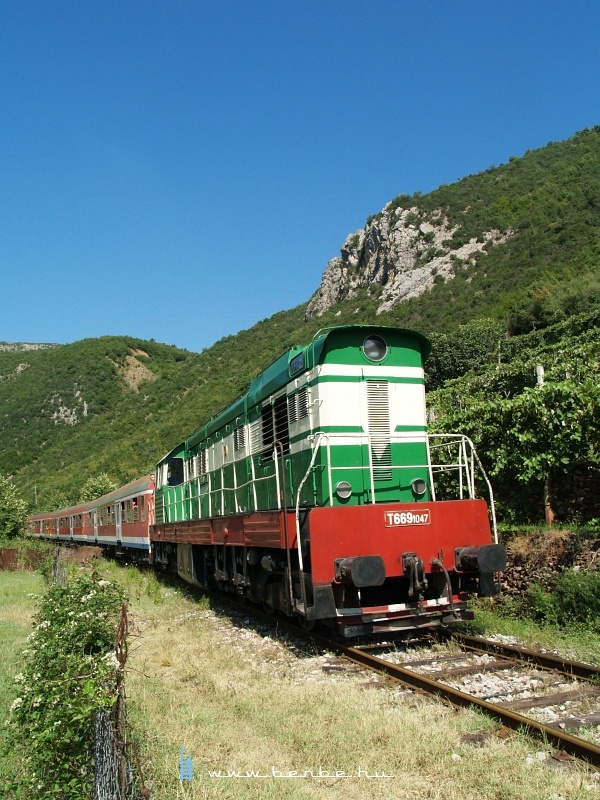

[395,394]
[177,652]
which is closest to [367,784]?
[177,652]

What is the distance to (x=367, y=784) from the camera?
4.11m

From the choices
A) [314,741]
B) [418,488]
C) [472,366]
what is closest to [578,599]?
[418,488]

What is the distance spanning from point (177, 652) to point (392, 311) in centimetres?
6639

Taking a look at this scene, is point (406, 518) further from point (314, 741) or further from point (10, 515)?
point (10, 515)

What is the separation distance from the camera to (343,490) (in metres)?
7.97

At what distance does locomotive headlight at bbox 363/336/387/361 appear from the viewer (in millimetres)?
8625

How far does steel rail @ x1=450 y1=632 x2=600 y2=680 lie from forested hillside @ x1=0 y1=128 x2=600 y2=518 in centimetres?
430

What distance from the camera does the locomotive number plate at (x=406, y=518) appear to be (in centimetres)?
749

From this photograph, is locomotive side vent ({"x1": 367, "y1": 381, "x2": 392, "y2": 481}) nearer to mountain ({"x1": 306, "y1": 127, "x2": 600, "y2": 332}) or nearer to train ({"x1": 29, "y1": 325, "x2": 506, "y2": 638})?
train ({"x1": 29, "y1": 325, "x2": 506, "y2": 638})

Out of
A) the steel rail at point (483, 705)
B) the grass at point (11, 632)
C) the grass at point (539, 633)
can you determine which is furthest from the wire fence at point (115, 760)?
the grass at point (539, 633)

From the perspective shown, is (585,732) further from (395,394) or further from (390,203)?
(390,203)

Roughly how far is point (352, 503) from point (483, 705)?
3348 millimetres

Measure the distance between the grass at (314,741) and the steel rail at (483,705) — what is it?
0.14m

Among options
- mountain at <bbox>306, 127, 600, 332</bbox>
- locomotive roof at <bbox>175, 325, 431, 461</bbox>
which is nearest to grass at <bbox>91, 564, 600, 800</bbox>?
locomotive roof at <bbox>175, 325, 431, 461</bbox>
